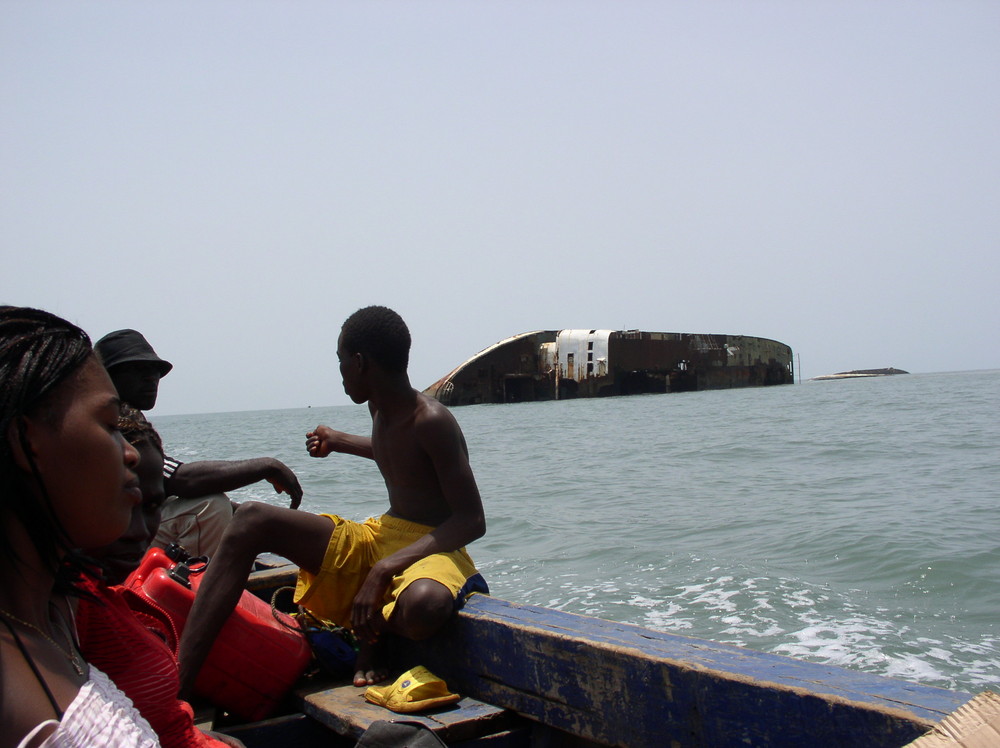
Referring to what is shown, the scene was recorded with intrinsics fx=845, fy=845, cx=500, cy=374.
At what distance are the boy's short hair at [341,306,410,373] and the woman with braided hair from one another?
1.91 metres

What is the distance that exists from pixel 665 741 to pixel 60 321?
1.62 meters

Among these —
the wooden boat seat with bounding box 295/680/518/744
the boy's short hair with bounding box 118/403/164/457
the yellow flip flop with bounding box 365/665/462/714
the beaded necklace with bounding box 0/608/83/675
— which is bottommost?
the wooden boat seat with bounding box 295/680/518/744

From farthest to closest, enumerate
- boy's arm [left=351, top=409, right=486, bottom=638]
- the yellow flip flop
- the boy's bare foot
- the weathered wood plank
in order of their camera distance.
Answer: boy's arm [left=351, top=409, right=486, bottom=638]
the boy's bare foot
the yellow flip flop
the weathered wood plank

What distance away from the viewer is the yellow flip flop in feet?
7.76

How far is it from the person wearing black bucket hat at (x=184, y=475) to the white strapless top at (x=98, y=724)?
2.41 metres

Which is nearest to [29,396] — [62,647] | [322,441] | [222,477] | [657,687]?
[62,647]

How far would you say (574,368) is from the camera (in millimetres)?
33750

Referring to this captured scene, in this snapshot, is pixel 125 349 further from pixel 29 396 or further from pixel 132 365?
pixel 29 396

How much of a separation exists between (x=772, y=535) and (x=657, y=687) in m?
5.68

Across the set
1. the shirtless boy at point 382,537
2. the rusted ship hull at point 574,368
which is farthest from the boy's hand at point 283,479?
the rusted ship hull at point 574,368

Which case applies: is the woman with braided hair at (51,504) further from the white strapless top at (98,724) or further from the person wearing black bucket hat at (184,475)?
the person wearing black bucket hat at (184,475)

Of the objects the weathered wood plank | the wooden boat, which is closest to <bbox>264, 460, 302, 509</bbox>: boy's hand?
the wooden boat

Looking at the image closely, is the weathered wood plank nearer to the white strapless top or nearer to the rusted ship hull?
the white strapless top

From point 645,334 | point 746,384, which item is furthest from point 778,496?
point 746,384
